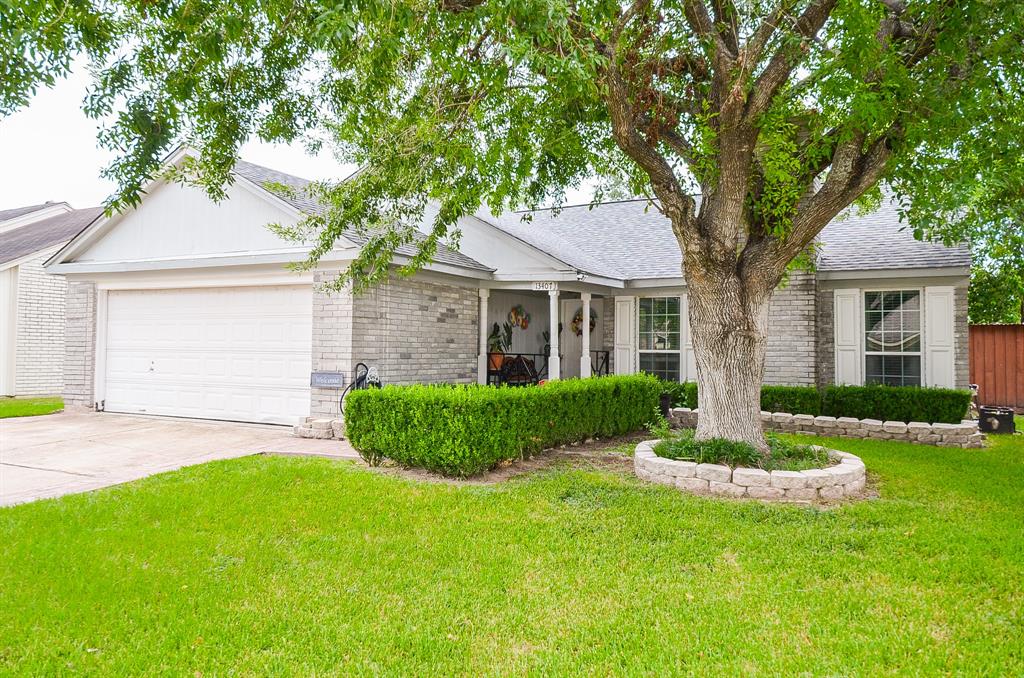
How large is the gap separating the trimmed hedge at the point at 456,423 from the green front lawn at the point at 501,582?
68cm

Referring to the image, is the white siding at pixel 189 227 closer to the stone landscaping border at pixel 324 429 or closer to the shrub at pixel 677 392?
the stone landscaping border at pixel 324 429

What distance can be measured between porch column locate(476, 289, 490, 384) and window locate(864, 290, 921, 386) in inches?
274

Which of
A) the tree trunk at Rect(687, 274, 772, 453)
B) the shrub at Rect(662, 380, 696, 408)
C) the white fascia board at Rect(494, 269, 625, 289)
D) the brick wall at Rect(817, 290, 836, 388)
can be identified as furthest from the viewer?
the brick wall at Rect(817, 290, 836, 388)

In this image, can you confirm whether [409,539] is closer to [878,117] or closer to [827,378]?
[878,117]

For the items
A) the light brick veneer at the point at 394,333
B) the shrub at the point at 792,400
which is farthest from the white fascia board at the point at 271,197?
the shrub at the point at 792,400

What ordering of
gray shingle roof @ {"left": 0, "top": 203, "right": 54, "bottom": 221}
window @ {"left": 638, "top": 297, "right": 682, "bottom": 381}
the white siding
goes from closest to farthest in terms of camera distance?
the white siding < window @ {"left": 638, "top": 297, "right": 682, "bottom": 381} < gray shingle roof @ {"left": 0, "top": 203, "right": 54, "bottom": 221}

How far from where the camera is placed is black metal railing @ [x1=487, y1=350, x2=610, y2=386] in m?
13.7

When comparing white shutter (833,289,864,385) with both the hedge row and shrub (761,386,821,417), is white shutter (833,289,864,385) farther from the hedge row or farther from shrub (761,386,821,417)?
shrub (761,386,821,417)

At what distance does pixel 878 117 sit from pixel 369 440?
577 centimetres

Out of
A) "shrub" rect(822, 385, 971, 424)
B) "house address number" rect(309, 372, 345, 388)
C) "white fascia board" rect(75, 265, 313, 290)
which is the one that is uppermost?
"white fascia board" rect(75, 265, 313, 290)

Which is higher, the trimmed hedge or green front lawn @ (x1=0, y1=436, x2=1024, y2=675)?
the trimmed hedge

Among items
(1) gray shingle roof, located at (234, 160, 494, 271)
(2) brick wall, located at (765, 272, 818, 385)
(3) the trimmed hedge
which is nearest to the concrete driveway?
(3) the trimmed hedge

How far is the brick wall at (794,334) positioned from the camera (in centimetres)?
1194

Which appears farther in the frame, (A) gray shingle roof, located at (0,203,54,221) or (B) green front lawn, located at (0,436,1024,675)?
(A) gray shingle roof, located at (0,203,54,221)
